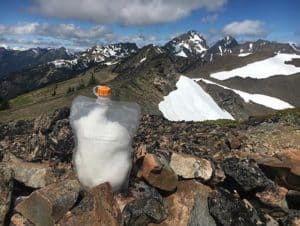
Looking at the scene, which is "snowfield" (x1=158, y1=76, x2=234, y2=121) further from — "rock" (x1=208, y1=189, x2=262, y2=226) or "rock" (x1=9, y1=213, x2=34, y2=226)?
"rock" (x1=9, y1=213, x2=34, y2=226)

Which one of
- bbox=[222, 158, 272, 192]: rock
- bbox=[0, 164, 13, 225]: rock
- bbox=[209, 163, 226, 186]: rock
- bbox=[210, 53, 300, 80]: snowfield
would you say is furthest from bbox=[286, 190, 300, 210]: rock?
bbox=[210, 53, 300, 80]: snowfield

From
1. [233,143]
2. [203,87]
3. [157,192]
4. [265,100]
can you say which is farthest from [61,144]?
[265,100]

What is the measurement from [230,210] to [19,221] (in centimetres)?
390

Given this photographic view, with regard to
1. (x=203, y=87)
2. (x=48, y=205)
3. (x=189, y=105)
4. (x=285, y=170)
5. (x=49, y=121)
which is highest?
(x=48, y=205)

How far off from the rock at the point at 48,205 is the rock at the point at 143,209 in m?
1.04

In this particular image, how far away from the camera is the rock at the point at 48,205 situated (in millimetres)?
7895

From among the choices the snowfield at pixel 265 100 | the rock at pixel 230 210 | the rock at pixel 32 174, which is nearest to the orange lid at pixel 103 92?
the rock at pixel 32 174

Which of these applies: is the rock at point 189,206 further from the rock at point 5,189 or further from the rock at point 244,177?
the rock at point 5,189

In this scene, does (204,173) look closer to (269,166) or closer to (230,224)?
(230,224)

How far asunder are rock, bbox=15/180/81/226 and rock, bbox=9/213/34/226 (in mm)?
72

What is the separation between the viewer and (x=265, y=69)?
164000 mm

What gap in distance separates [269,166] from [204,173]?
7.18 ft

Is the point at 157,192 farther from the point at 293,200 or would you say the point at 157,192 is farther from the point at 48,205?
the point at 293,200

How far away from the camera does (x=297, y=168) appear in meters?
10.5
